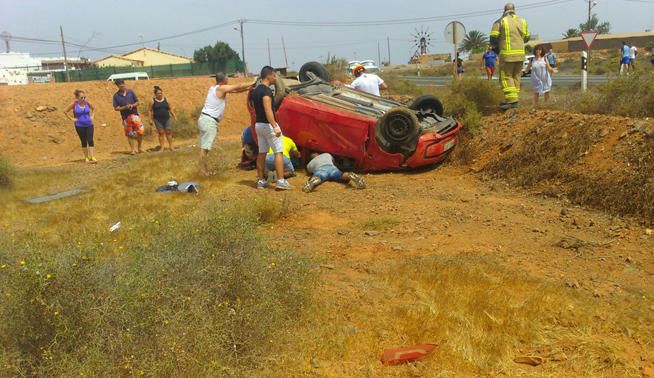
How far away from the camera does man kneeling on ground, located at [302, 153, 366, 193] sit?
7559 mm

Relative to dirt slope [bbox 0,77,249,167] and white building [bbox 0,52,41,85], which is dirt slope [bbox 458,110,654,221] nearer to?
dirt slope [bbox 0,77,249,167]

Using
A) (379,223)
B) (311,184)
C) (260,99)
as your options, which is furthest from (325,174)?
(379,223)

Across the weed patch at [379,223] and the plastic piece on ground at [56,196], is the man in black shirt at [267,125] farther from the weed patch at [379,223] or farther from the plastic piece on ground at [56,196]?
the plastic piece on ground at [56,196]

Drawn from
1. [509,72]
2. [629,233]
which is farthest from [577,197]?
[509,72]

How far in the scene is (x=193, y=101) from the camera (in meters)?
22.8

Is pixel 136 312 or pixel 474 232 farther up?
pixel 136 312

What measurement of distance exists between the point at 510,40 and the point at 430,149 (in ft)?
8.04

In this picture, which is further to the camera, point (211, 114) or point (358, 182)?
point (211, 114)

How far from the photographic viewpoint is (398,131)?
812 cm

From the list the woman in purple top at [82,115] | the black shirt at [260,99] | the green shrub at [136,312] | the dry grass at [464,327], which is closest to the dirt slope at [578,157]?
the dry grass at [464,327]

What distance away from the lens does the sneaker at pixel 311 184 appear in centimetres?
743

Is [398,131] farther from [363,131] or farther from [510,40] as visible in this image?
[510,40]

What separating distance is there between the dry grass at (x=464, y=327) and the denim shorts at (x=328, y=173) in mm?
3517

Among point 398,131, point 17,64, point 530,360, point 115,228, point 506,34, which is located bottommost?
point 530,360
